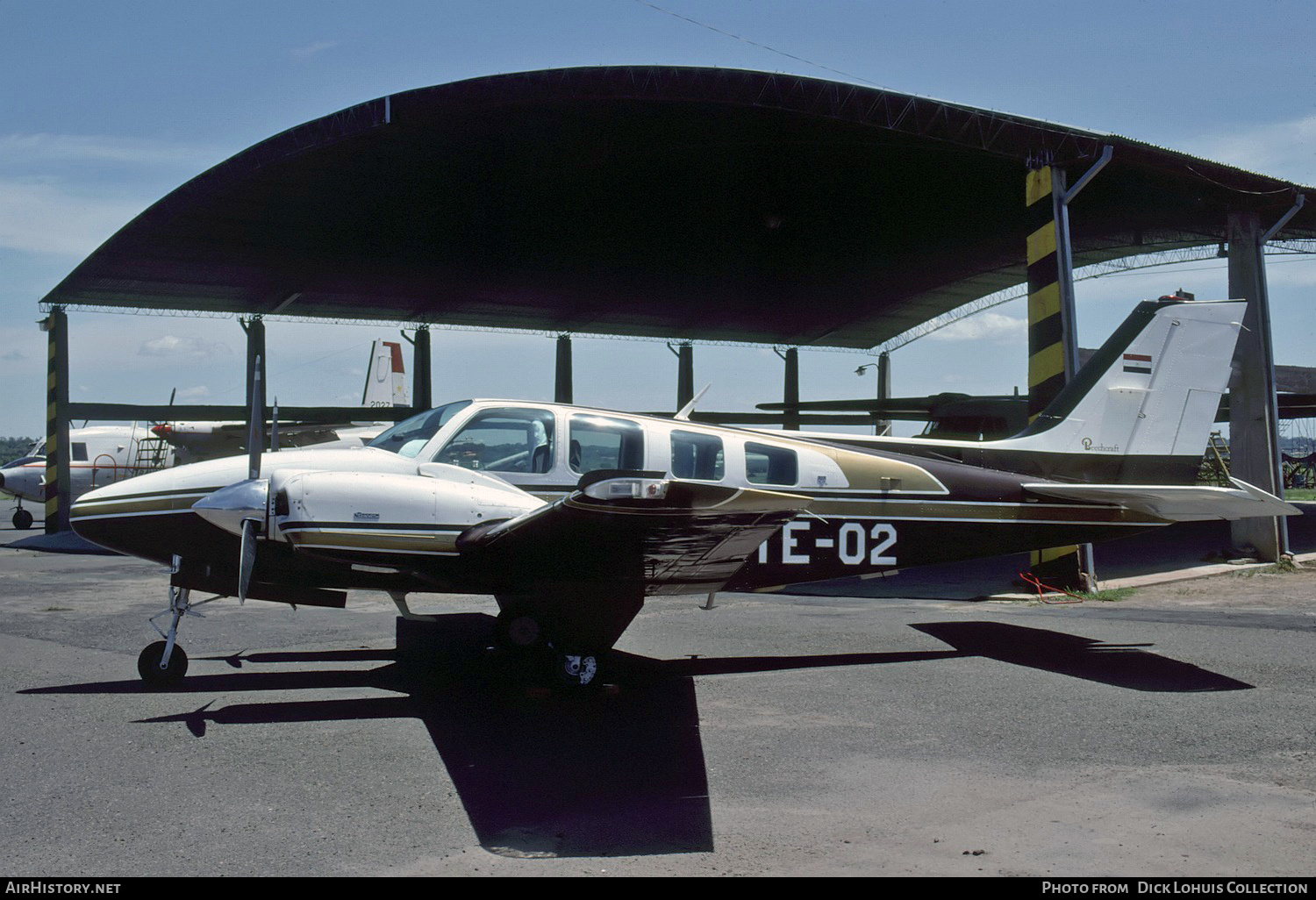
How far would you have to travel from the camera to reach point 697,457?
8688mm

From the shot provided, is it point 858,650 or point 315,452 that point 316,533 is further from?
point 858,650

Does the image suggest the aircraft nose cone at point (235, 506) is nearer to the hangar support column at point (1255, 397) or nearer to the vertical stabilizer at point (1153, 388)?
the vertical stabilizer at point (1153, 388)

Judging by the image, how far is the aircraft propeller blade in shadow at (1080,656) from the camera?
26.5 ft

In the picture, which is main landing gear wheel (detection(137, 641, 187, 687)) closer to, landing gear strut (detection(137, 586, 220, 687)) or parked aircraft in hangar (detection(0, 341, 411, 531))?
landing gear strut (detection(137, 586, 220, 687))

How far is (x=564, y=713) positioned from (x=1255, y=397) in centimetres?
1663

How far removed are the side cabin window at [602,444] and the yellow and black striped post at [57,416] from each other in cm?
2468

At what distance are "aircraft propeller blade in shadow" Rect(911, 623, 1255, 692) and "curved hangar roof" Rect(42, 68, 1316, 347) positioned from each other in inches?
351

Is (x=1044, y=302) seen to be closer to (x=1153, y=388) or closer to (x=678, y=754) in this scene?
(x=1153, y=388)

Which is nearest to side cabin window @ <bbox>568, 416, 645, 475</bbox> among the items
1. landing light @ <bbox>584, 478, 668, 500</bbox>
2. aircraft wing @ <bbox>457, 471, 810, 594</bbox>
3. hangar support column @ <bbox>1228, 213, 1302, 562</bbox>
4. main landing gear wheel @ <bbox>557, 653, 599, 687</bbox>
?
aircraft wing @ <bbox>457, 471, 810, 594</bbox>

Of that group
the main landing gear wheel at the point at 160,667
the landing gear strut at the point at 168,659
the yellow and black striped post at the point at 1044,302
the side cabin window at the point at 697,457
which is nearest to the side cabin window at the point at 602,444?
the side cabin window at the point at 697,457

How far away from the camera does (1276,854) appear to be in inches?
176

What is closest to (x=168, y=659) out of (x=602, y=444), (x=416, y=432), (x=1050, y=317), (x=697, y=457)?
(x=416, y=432)

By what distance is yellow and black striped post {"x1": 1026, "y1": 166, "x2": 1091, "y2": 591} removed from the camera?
14820 mm

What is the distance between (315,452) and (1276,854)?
24.1 feet
